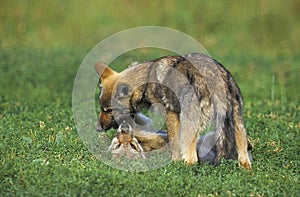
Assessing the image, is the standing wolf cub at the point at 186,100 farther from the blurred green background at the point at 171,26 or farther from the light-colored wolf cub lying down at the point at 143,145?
the blurred green background at the point at 171,26

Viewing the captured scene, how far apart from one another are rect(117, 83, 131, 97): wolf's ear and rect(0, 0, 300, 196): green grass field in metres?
0.68

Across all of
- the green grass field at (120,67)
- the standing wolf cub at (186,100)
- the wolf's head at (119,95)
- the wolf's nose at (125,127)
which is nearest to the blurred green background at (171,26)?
the green grass field at (120,67)

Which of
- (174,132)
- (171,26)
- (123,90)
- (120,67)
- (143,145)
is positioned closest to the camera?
(174,132)

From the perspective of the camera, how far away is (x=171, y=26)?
16188mm

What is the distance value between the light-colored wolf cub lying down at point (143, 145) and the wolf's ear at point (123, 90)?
34cm

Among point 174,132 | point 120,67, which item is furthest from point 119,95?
point 120,67

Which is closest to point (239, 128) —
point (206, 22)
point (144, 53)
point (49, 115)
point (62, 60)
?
point (49, 115)

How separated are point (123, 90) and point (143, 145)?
24.7 inches

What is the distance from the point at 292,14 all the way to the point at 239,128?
33.2 feet

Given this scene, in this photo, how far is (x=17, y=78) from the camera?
11.6 metres

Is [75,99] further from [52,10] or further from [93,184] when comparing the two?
[52,10]

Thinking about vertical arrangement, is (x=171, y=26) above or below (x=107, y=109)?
below

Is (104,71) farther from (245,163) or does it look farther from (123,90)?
(245,163)

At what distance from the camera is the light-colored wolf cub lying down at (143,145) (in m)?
7.27
